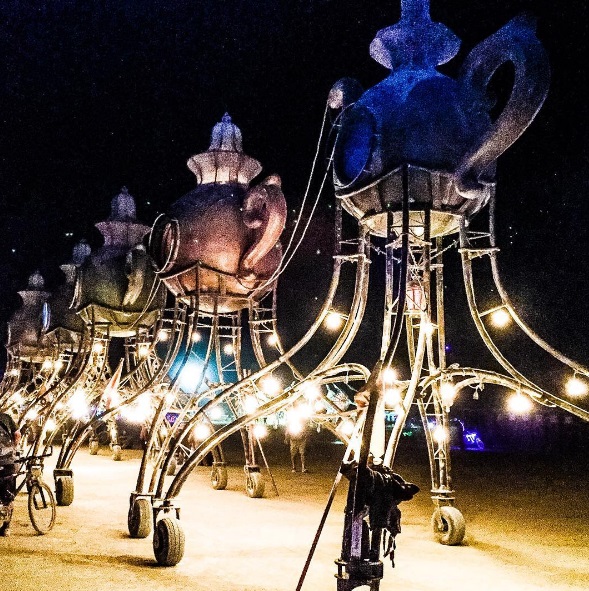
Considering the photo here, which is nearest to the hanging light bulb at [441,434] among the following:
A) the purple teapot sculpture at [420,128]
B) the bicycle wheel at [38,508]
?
the purple teapot sculpture at [420,128]

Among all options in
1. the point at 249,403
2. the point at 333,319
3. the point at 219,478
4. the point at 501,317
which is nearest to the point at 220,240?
the point at 333,319

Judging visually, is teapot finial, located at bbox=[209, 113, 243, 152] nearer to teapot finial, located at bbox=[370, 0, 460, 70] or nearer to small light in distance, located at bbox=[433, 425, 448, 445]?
teapot finial, located at bbox=[370, 0, 460, 70]

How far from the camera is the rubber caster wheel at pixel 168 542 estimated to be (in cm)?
796

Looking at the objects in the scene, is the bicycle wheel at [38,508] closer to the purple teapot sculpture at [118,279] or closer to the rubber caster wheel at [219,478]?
the purple teapot sculpture at [118,279]

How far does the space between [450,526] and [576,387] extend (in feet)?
9.89

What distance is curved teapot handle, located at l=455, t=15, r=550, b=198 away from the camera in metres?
5.71

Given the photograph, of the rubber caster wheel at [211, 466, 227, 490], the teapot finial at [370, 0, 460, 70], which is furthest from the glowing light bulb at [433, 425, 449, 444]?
the rubber caster wheel at [211, 466, 227, 490]

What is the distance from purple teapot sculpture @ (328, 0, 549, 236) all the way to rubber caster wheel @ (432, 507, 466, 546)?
4.25 m

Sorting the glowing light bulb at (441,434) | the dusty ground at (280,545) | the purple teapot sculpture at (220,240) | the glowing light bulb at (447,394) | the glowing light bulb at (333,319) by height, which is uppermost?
the purple teapot sculpture at (220,240)

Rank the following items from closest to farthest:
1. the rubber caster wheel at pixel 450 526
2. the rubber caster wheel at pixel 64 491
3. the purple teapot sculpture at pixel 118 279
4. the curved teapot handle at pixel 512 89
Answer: the curved teapot handle at pixel 512 89 → the rubber caster wheel at pixel 450 526 → the rubber caster wheel at pixel 64 491 → the purple teapot sculpture at pixel 118 279

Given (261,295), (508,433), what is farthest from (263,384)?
(508,433)

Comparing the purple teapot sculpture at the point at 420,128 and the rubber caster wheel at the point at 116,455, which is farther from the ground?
the purple teapot sculpture at the point at 420,128

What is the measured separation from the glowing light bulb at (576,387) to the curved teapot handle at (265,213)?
177 inches

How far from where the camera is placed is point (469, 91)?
22.9 feet
